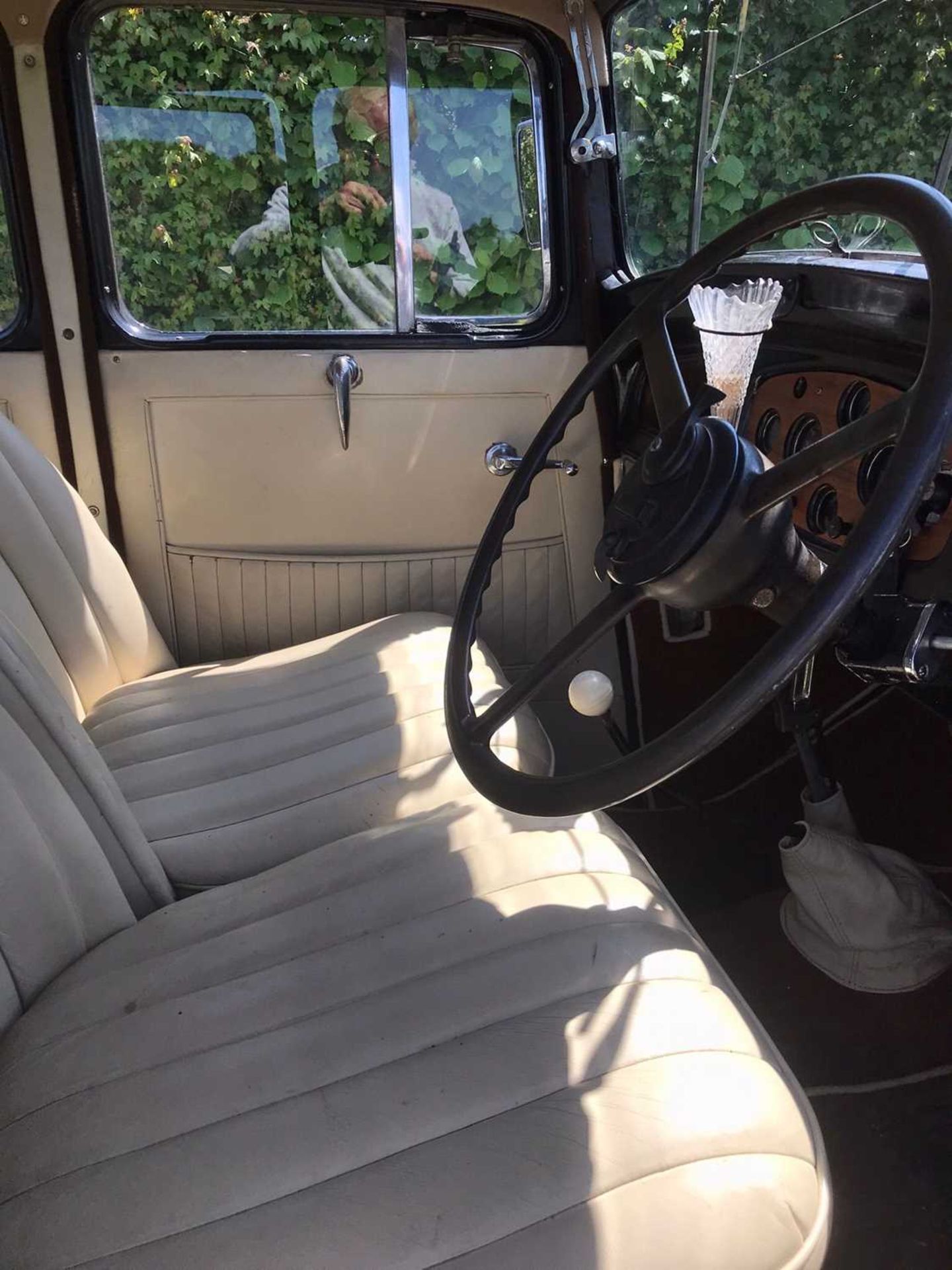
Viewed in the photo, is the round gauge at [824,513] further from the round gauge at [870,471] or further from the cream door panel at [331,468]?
the cream door panel at [331,468]

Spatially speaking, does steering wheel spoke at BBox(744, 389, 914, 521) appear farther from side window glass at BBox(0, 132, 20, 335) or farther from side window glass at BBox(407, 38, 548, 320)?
side window glass at BBox(0, 132, 20, 335)

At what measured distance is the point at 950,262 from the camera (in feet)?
2.40

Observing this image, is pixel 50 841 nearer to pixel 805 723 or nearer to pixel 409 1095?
pixel 409 1095

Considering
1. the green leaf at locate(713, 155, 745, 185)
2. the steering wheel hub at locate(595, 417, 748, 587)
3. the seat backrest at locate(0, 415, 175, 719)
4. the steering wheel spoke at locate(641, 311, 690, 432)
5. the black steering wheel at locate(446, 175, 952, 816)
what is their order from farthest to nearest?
1. the green leaf at locate(713, 155, 745, 185)
2. the seat backrest at locate(0, 415, 175, 719)
3. the steering wheel spoke at locate(641, 311, 690, 432)
4. the steering wheel hub at locate(595, 417, 748, 587)
5. the black steering wheel at locate(446, 175, 952, 816)

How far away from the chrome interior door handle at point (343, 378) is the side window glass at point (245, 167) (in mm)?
82

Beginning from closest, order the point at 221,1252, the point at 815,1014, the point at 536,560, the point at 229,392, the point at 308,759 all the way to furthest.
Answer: the point at 221,1252
the point at 308,759
the point at 815,1014
the point at 229,392
the point at 536,560

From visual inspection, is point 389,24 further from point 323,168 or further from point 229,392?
point 229,392

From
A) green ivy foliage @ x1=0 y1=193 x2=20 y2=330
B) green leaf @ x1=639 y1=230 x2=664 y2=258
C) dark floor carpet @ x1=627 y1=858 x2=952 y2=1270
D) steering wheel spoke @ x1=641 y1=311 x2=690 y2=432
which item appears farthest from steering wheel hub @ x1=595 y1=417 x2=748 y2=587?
green ivy foliage @ x1=0 y1=193 x2=20 y2=330

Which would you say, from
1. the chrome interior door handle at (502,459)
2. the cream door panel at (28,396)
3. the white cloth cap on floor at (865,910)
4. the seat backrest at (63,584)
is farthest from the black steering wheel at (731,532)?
the cream door panel at (28,396)

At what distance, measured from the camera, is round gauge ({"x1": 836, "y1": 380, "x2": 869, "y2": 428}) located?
1.07 meters

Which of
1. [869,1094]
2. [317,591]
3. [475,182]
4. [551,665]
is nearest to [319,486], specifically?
[317,591]

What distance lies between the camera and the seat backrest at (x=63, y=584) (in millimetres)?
1257

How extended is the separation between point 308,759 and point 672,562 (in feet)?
2.14

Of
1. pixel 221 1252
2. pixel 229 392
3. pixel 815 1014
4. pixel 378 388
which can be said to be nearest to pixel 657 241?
pixel 378 388
